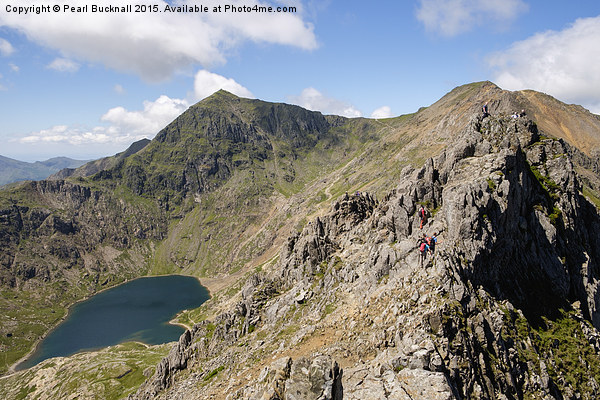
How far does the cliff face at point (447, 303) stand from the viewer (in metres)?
31.3

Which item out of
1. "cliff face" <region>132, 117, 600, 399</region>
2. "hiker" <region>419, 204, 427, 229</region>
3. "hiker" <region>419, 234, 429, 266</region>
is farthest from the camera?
"hiker" <region>419, 204, 427, 229</region>

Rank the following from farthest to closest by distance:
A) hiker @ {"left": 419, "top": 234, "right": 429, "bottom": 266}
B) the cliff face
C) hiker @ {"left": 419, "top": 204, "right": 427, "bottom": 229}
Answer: hiker @ {"left": 419, "top": 204, "right": 427, "bottom": 229}, hiker @ {"left": 419, "top": 234, "right": 429, "bottom": 266}, the cliff face

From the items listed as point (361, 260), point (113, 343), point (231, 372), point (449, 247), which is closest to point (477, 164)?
point (449, 247)

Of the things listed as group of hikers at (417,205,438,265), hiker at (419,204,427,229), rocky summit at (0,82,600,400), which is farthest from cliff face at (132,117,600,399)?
hiker at (419,204,427,229)

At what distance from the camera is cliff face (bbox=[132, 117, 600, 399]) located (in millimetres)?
31281

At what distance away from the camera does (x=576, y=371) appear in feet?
139

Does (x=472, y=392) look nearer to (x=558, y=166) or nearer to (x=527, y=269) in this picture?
(x=527, y=269)

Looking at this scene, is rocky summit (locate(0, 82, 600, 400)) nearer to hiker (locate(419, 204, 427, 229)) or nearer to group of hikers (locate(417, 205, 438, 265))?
hiker (locate(419, 204, 427, 229))

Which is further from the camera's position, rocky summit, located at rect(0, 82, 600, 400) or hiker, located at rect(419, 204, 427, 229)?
hiker, located at rect(419, 204, 427, 229)

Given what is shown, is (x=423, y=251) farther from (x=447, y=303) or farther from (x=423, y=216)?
(x=423, y=216)

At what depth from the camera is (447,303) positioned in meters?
35.5

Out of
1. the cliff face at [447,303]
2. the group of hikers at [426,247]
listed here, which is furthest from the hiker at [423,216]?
the group of hikers at [426,247]

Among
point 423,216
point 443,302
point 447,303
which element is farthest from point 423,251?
point 423,216

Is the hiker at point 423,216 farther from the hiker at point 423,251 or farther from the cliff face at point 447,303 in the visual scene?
the hiker at point 423,251
